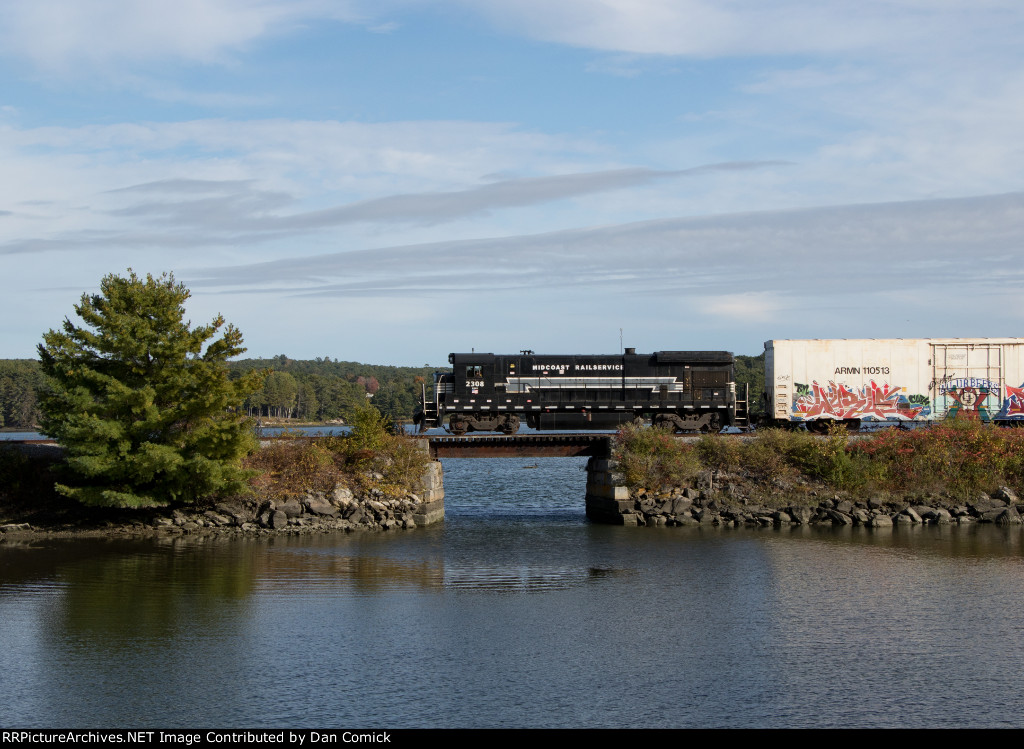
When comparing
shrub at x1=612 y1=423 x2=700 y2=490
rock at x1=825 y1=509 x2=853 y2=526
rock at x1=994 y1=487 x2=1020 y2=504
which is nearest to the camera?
rock at x1=825 y1=509 x2=853 y2=526

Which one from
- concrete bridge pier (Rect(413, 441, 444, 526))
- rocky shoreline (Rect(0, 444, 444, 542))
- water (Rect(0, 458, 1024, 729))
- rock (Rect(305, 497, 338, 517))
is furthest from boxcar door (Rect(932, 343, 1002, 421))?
rock (Rect(305, 497, 338, 517))

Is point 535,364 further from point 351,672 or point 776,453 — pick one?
point 351,672

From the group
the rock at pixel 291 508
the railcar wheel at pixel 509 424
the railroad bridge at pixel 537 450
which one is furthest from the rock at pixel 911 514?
the rock at pixel 291 508

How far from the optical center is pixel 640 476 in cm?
4319

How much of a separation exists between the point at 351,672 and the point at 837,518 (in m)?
27.2

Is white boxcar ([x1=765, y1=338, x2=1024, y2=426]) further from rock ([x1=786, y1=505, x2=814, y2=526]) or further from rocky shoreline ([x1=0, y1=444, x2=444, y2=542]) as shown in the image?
rocky shoreline ([x1=0, y1=444, x2=444, y2=542])

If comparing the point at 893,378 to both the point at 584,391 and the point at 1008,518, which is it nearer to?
the point at 1008,518

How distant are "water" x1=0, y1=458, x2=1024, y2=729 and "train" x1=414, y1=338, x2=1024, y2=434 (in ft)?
38.4

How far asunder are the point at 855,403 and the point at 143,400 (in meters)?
34.8

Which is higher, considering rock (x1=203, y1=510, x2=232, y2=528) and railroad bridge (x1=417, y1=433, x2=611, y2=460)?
railroad bridge (x1=417, y1=433, x2=611, y2=460)

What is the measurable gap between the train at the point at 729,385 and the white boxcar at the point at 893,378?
0.05 metres

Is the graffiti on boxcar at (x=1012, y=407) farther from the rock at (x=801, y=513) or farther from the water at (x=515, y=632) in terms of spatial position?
the rock at (x=801, y=513)

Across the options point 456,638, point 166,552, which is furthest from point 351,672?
point 166,552

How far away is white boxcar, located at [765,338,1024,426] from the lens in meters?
48.4
